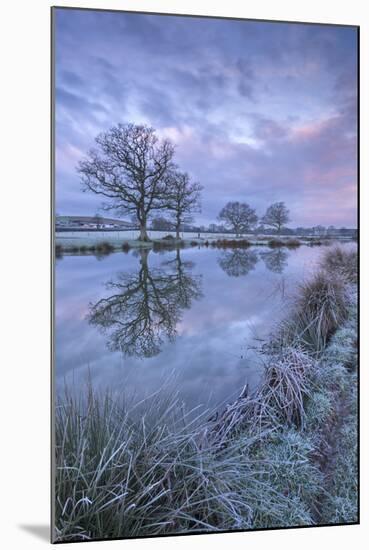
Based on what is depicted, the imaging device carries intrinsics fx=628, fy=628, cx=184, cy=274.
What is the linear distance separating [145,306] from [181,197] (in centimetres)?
62

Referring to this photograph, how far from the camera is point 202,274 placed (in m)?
3.36

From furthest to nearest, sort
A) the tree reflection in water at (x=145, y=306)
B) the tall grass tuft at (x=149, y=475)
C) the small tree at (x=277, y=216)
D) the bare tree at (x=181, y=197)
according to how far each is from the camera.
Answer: the small tree at (x=277, y=216)
the bare tree at (x=181, y=197)
the tree reflection in water at (x=145, y=306)
the tall grass tuft at (x=149, y=475)

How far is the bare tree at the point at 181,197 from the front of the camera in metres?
3.35

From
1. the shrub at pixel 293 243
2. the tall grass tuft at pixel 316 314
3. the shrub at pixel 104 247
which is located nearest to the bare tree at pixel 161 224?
the shrub at pixel 104 247

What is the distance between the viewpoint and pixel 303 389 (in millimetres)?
3473

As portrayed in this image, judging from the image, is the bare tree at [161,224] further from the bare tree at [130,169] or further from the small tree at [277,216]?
the small tree at [277,216]

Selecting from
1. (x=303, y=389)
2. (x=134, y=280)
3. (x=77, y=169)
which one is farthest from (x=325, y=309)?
(x=77, y=169)

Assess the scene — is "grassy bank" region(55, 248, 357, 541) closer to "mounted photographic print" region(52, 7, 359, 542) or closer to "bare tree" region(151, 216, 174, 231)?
"mounted photographic print" region(52, 7, 359, 542)

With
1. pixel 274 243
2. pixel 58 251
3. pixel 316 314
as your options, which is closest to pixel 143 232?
pixel 58 251

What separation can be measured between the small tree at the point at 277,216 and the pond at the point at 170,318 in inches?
5.7

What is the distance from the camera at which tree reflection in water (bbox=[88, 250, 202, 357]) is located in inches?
128

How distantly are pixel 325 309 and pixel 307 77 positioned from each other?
1.31m

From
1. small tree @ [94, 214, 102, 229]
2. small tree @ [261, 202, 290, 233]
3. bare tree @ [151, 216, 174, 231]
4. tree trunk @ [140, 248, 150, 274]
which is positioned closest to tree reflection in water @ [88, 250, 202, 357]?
tree trunk @ [140, 248, 150, 274]

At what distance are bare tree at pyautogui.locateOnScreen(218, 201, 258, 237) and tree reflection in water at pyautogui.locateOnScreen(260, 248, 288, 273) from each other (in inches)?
7.1
